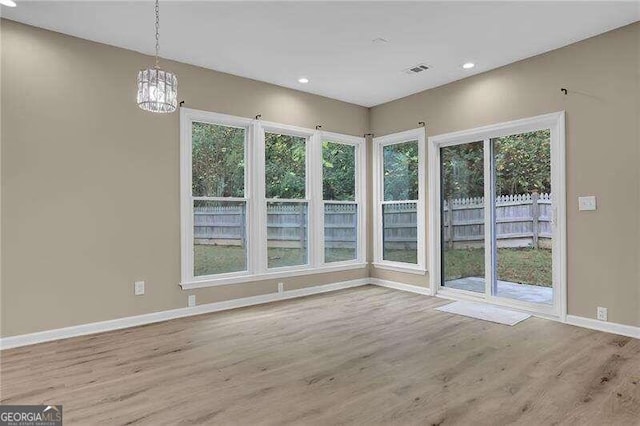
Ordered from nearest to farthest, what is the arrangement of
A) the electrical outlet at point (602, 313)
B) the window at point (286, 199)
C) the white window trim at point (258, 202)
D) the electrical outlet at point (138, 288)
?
the electrical outlet at point (602, 313)
the electrical outlet at point (138, 288)
the white window trim at point (258, 202)
the window at point (286, 199)

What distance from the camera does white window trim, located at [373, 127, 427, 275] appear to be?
536 centimetres

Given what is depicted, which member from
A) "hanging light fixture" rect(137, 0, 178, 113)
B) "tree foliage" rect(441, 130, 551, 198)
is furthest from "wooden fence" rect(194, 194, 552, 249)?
"hanging light fixture" rect(137, 0, 178, 113)

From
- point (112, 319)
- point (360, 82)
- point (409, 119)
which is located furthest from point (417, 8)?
point (112, 319)

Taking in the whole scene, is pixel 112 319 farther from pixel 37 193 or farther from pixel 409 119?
pixel 409 119

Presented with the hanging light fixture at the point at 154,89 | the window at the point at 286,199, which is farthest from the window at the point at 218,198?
the hanging light fixture at the point at 154,89

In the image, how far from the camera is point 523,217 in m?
4.39

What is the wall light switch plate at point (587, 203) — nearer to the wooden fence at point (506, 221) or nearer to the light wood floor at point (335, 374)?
the wooden fence at point (506, 221)

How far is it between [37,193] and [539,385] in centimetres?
436

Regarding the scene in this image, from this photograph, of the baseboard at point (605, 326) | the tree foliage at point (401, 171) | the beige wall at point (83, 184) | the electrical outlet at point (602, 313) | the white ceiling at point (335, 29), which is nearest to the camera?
the white ceiling at point (335, 29)

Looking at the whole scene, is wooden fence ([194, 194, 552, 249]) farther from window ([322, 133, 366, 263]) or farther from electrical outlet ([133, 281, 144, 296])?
electrical outlet ([133, 281, 144, 296])

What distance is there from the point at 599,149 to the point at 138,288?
4881mm

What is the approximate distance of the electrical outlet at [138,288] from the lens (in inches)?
155

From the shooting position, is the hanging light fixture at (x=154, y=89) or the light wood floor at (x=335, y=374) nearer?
the light wood floor at (x=335, y=374)

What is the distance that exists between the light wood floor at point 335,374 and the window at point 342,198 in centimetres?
187
